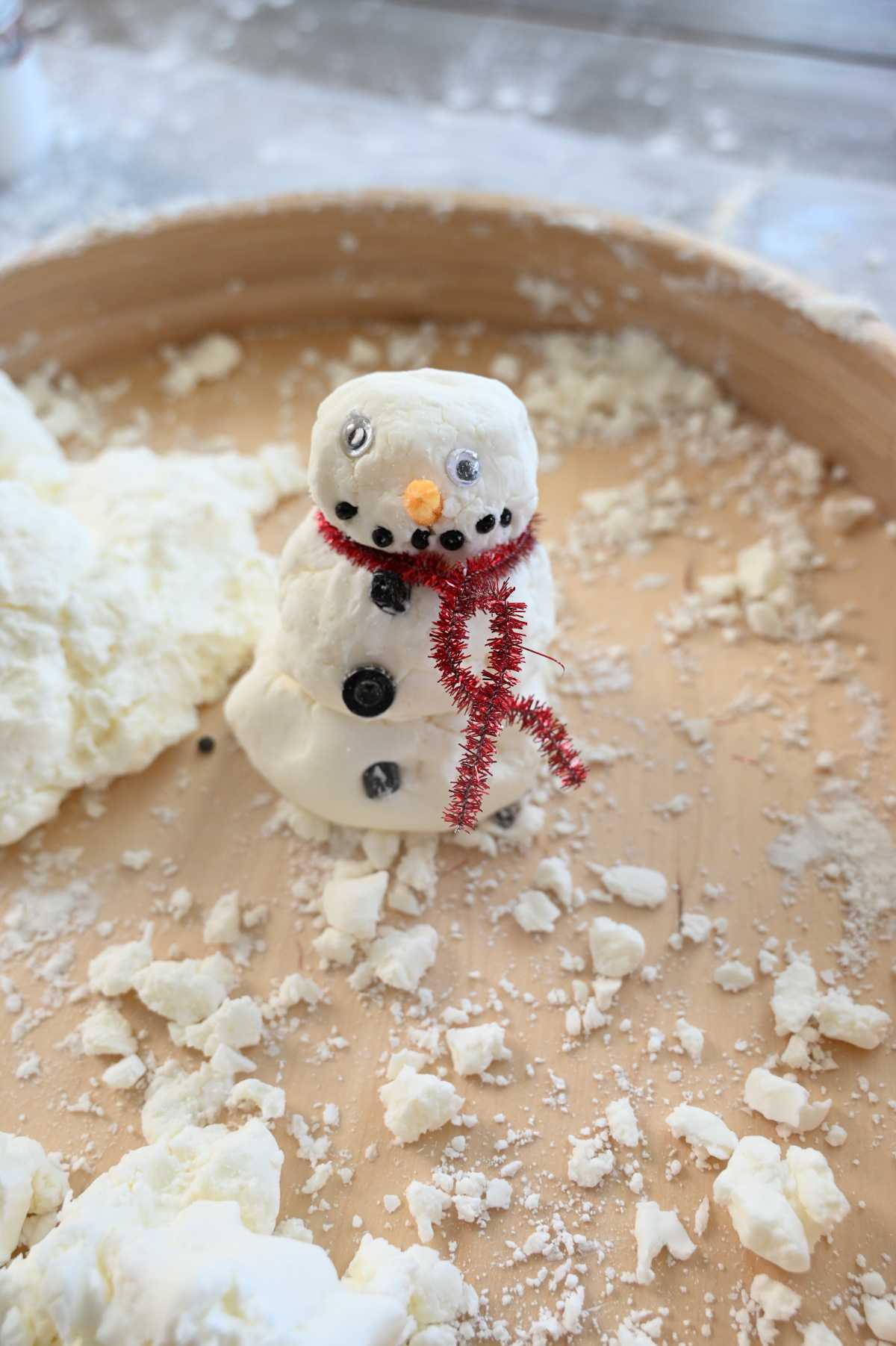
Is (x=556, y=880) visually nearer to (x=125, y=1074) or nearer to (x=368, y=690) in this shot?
(x=368, y=690)

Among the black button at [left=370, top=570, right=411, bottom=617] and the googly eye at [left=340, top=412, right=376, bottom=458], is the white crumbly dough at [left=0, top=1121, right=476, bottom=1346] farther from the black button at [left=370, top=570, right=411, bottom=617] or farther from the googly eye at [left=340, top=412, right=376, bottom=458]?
the googly eye at [left=340, top=412, right=376, bottom=458]

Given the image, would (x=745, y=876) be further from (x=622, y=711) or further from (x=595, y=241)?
(x=595, y=241)

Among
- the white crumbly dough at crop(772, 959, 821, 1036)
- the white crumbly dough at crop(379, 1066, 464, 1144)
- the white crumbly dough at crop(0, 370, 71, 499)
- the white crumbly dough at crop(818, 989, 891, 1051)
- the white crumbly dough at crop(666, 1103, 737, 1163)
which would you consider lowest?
the white crumbly dough at crop(379, 1066, 464, 1144)

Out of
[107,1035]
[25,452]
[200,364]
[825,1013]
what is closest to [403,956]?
[107,1035]

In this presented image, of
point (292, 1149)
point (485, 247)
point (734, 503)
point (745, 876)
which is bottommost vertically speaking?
point (292, 1149)

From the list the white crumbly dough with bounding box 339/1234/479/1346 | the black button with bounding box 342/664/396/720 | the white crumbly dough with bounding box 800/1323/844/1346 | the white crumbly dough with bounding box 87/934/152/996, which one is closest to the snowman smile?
the black button with bounding box 342/664/396/720

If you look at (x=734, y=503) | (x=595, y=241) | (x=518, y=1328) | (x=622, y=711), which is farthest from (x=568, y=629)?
(x=518, y=1328)

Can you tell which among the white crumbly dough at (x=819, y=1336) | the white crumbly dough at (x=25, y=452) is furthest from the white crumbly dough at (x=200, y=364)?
the white crumbly dough at (x=819, y=1336)

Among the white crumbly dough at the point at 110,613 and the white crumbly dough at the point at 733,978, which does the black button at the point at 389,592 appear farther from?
the white crumbly dough at the point at 733,978

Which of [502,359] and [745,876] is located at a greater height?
[502,359]
